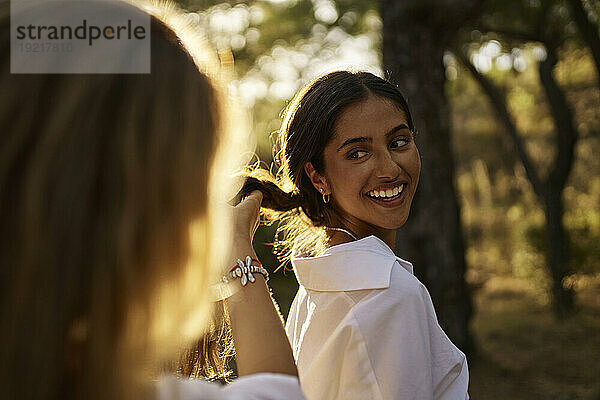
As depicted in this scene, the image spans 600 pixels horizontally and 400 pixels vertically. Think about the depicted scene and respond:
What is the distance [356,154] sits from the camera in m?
2.01

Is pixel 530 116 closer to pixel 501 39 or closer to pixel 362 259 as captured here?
pixel 501 39

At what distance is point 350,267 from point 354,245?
0.10 metres

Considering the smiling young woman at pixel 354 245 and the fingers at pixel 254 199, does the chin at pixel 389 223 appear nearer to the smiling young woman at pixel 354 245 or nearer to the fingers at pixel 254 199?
the smiling young woman at pixel 354 245

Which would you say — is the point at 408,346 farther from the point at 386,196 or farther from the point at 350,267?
the point at 386,196

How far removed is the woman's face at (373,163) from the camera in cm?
199

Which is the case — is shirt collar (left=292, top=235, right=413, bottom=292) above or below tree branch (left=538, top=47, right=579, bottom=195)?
below

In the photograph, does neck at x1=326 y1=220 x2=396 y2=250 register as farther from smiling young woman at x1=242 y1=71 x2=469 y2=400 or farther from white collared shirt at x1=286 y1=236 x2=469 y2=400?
white collared shirt at x1=286 y1=236 x2=469 y2=400

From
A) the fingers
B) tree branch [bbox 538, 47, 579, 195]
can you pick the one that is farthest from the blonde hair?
tree branch [bbox 538, 47, 579, 195]

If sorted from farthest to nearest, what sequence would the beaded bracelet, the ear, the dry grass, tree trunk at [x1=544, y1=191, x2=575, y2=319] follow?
tree trunk at [x1=544, y1=191, x2=575, y2=319], the dry grass, the ear, the beaded bracelet

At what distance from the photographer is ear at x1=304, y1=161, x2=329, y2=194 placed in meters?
2.10

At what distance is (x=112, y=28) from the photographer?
35.1 inches

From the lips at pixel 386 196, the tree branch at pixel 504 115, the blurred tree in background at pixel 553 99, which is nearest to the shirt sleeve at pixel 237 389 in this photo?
the lips at pixel 386 196

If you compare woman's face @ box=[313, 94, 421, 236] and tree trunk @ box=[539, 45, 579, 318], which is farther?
tree trunk @ box=[539, 45, 579, 318]

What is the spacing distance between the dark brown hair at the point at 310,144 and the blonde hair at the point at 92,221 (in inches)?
40.0
